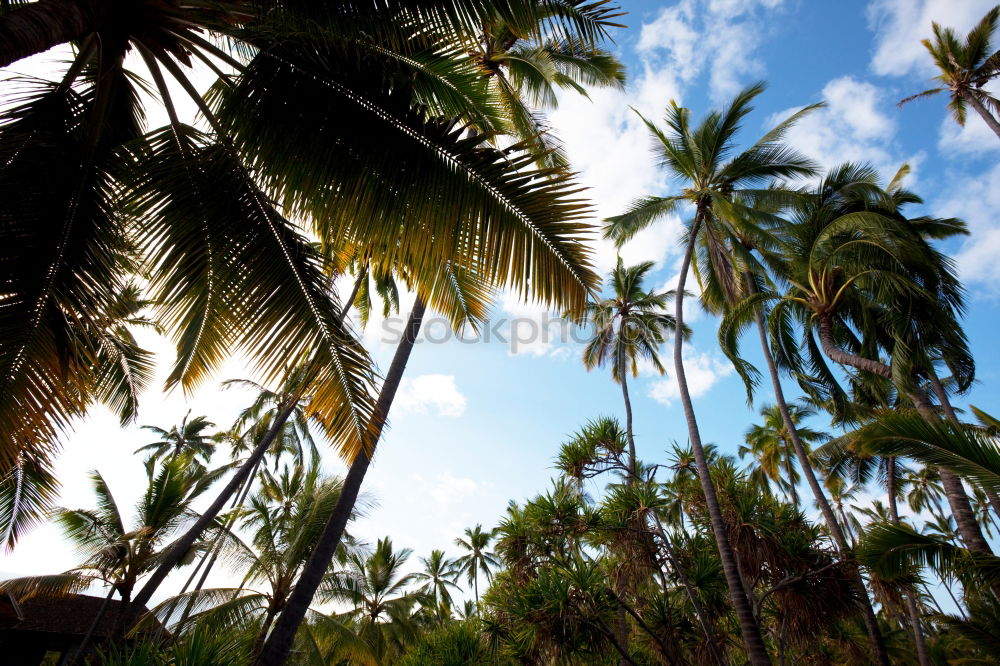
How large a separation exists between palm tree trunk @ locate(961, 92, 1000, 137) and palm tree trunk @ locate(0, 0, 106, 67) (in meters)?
18.3

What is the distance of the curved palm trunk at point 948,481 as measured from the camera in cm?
941

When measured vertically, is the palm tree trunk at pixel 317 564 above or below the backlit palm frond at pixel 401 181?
below

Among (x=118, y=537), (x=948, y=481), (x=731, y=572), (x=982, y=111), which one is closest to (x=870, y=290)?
(x=948, y=481)

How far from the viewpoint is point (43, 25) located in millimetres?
2625

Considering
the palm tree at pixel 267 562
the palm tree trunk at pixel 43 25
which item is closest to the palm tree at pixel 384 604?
the palm tree at pixel 267 562

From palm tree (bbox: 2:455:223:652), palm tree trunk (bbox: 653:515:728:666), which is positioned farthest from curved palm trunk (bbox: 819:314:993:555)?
palm tree (bbox: 2:455:223:652)

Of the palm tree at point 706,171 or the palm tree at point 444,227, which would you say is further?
the palm tree at point 706,171

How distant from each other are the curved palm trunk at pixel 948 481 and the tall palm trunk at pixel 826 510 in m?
2.00

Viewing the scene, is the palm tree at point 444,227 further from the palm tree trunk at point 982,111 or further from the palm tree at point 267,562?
the palm tree trunk at point 982,111

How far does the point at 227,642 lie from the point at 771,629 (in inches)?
466

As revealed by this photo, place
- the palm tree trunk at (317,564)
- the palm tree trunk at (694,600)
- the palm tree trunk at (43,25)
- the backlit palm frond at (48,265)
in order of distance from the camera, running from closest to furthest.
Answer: the palm tree trunk at (43,25), the backlit palm frond at (48,265), the palm tree trunk at (317,564), the palm tree trunk at (694,600)

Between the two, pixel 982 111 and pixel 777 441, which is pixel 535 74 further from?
pixel 777 441

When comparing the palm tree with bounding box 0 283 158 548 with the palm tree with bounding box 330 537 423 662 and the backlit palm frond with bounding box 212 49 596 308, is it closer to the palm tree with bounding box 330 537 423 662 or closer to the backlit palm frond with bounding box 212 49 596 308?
the backlit palm frond with bounding box 212 49 596 308

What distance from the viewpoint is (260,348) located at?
3656mm
